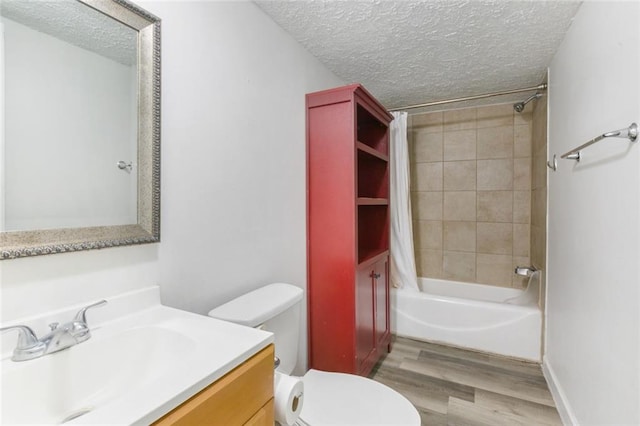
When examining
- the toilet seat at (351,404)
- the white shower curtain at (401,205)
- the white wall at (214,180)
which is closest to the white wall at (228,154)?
the white wall at (214,180)

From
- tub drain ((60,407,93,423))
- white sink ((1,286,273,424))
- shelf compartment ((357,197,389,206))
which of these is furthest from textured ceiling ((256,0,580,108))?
tub drain ((60,407,93,423))

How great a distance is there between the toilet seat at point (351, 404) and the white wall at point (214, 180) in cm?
55

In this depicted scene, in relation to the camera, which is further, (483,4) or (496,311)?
(496,311)

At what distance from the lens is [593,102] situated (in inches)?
52.2

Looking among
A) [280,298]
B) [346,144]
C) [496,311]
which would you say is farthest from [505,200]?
[280,298]

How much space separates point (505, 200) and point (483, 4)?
186 cm

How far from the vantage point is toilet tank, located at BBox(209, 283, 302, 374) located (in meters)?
1.13

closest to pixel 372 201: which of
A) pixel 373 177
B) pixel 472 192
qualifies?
pixel 373 177

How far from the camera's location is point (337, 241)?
Answer: 1.80 meters

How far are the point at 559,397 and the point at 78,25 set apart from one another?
2699mm

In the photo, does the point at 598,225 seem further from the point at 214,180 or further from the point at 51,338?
the point at 51,338

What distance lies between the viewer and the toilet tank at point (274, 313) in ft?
3.72

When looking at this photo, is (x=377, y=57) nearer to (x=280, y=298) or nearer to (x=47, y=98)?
(x=280, y=298)

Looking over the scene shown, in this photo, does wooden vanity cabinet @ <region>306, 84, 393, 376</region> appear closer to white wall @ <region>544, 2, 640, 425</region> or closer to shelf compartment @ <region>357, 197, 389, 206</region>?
shelf compartment @ <region>357, 197, 389, 206</region>
